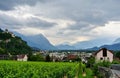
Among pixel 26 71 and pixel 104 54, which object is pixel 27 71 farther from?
pixel 104 54

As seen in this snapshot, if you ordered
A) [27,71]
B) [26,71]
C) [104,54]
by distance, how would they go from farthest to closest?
1. [104,54]
2. [26,71]
3. [27,71]

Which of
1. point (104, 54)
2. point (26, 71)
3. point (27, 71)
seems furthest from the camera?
point (104, 54)

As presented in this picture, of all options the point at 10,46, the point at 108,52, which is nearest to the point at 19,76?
the point at 108,52

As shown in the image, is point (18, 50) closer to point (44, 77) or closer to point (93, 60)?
point (93, 60)

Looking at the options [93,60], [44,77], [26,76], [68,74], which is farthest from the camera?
[93,60]

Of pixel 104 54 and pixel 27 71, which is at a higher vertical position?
pixel 104 54

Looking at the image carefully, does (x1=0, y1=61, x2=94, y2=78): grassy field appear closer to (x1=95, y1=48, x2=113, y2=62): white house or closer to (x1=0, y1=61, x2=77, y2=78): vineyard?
(x1=0, y1=61, x2=77, y2=78): vineyard

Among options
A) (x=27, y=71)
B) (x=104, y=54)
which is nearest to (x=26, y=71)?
(x=27, y=71)

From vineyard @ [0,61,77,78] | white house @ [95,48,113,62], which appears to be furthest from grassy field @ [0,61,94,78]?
white house @ [95,48,113,62]

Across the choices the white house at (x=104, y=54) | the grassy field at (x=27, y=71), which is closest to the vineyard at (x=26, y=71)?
the grassy field at (x=27, y=71)

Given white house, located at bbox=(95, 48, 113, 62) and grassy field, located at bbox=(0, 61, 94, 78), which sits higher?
white house, located at bbox=(95, 48, 113, 62)

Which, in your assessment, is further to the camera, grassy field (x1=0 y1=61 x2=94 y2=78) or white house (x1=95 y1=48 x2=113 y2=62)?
white house (x1=95 y1=48 x2=113 y2=62)

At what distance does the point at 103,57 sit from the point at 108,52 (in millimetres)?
2916

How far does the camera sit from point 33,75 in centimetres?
2711
